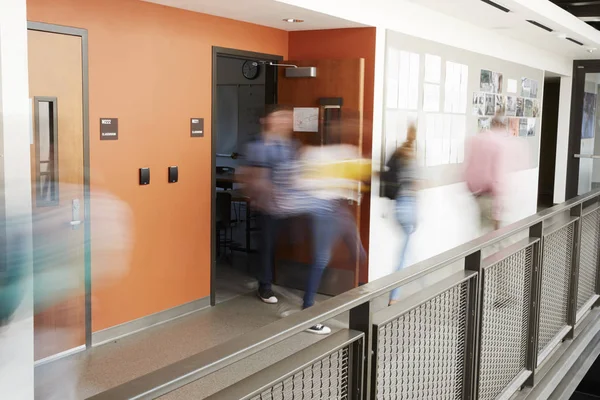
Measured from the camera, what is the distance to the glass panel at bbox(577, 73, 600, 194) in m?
12.2

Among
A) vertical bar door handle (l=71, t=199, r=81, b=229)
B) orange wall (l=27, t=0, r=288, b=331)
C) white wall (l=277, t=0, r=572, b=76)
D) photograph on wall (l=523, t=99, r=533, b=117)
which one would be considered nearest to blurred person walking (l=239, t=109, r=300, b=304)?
orange wall (l=27, t=0, r=288, b=331)

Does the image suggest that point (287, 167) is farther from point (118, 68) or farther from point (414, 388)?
point (414, 388)

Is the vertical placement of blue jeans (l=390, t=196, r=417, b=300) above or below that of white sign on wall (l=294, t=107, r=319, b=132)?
below

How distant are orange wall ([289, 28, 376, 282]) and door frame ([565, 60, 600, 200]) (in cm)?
733

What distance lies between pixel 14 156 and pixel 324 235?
3.00m

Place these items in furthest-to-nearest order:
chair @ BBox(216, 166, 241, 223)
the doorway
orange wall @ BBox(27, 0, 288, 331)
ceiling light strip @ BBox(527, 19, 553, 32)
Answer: the doorway < chair @ BBox(216, 166, 241, 223) < ceiling light strip @ BBox(527, 19, 553, 32) < orange wall @ BBox(27, 0, 288, 331)

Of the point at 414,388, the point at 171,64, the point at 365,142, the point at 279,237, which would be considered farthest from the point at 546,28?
the point at 414,388

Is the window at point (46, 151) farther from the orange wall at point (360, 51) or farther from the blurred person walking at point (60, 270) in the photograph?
the orange wall at point (360, 51)

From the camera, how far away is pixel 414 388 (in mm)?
2564

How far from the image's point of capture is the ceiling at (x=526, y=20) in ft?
21.8

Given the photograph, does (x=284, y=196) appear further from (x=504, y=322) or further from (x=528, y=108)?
(x=528, y=108)

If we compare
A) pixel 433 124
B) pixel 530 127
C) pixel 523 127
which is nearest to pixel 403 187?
pixel 433 124

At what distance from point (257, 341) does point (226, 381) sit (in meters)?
2.94

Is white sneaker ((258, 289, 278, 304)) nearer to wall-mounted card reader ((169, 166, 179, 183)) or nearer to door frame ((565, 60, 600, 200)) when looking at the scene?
wall-mounted card reader ((169, 166, 179, 183))
